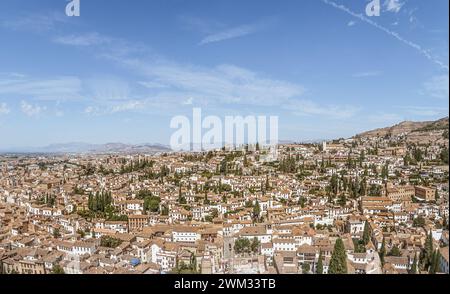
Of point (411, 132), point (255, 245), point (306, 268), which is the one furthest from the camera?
point (411, 132)

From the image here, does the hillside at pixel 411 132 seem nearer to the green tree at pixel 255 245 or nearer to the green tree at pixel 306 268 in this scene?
the green tree at pixel 255 245

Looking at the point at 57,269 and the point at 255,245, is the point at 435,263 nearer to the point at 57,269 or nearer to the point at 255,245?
the point at 255,245

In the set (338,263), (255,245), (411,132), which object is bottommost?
(255,245)

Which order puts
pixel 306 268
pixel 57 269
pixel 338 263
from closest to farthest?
pixel 338 263 < pixel 306 268 < pixel 57 269

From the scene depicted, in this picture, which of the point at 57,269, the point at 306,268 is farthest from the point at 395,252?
the point at 57,269

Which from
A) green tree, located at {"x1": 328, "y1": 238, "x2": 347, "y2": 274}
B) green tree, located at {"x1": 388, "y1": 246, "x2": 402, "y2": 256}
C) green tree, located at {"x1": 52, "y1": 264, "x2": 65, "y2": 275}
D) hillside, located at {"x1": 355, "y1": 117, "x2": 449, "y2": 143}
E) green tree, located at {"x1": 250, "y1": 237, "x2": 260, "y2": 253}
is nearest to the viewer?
green tree, located at {"x1": 328, "y1": 238, "x2": 347, "y2": 274}

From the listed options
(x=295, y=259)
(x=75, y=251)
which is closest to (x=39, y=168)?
(x=75, y=251)

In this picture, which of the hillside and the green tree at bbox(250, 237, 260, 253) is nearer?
the green tree at bbox(250, 237, 260, 253)

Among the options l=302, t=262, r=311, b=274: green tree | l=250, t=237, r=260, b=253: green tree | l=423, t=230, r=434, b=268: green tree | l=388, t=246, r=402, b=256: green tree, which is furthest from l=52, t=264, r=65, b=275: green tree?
l=388, t=246, r=402, b=256: green tree

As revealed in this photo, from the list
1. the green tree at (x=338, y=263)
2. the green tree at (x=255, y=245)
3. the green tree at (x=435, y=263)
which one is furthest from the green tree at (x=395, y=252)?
the green tree at (x=255, y=245)

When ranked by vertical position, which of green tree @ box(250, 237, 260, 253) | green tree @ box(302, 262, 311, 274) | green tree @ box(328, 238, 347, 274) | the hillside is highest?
the hillside

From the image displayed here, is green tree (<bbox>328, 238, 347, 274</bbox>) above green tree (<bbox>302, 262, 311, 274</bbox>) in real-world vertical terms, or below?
above

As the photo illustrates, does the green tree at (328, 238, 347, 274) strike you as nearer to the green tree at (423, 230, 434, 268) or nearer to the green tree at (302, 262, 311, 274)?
the green tree at (302, 262, 311, 274)
